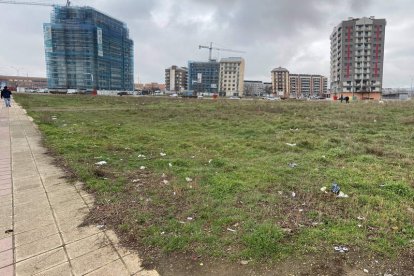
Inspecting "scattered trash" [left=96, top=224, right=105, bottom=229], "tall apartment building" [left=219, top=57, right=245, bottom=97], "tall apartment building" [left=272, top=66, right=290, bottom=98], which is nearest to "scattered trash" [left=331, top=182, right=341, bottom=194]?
"scattered trash" [left=96, top=224, right=105, bottom=229]

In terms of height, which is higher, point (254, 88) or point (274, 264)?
point (254, 88)

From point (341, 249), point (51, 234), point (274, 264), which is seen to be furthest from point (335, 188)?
point (51, 234)

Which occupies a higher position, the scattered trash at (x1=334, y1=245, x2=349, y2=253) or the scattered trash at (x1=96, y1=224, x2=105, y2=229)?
the scattered trash at (x1=96, y1=224, x2=105, y2=229)

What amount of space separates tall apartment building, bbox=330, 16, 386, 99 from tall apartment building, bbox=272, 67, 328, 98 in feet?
230

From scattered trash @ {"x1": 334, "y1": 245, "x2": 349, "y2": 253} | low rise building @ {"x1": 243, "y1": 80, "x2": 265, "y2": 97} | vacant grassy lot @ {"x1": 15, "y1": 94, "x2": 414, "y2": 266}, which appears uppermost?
low rise building @ {"x1": 243, "y1": 80, "x2": 265, "y2": 97}

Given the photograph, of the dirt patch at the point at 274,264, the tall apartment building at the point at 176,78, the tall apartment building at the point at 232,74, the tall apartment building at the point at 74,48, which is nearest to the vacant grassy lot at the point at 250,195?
the dirt patch at the point at 274,264

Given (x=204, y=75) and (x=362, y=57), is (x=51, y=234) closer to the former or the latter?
(x=362, y=57)

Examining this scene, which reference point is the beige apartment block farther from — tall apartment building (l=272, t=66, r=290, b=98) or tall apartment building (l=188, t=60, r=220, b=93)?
tall apartment building (l=188, t=60, r=220, b=93)

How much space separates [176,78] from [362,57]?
10117cm

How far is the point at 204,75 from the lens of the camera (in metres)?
139

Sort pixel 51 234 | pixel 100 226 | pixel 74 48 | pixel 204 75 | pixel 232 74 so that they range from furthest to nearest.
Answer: pixel 232 74, pixel 204 75, pixel 74 48, pixel 100 226, pixel 51 234

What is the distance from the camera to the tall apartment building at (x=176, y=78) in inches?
6511

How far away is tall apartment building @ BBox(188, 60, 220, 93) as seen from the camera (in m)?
138

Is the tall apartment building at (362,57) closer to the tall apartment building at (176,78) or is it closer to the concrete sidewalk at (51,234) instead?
the tall apartment building at (176,78)
